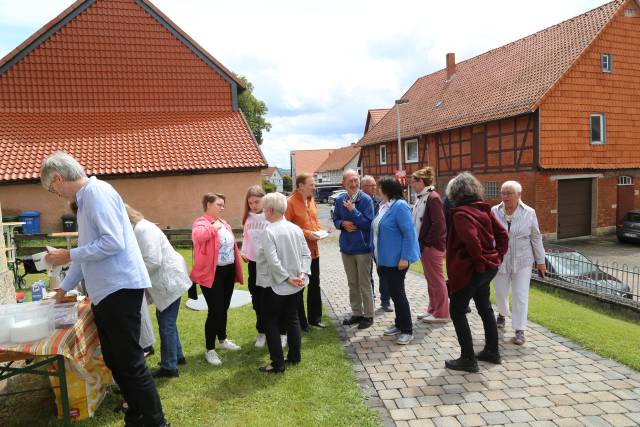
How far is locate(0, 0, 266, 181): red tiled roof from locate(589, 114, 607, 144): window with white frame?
15.6 metres

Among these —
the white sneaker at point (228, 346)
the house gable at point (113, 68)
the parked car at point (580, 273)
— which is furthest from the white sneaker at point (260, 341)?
the house gable at point (113, 68)

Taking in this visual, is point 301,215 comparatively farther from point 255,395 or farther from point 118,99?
point 118,99

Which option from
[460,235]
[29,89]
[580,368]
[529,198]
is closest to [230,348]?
[460,235]

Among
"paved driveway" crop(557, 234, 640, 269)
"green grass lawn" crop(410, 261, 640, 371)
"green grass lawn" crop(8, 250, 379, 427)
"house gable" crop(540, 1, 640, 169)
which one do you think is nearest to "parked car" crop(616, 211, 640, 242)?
"paved driveway" crop(557, 234, 640, 269)

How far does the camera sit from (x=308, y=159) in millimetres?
84000

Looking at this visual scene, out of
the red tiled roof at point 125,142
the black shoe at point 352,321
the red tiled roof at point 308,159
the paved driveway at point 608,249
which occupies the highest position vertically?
the red tiled roof at point 308,159

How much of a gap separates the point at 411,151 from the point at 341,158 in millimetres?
37872

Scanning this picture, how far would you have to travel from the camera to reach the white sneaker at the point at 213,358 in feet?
15.0

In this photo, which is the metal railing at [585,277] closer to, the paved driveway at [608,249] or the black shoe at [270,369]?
the paved driveway at [608,249]

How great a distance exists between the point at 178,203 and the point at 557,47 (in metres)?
18.8

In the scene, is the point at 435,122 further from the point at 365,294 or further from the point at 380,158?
the point at 365,294

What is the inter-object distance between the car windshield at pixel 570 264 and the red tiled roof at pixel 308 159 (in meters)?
72.5

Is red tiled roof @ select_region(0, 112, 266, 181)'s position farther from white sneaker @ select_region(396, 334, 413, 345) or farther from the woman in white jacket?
the woman in white jacket

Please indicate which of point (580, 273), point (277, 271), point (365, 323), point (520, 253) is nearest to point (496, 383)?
point (520, 253)
